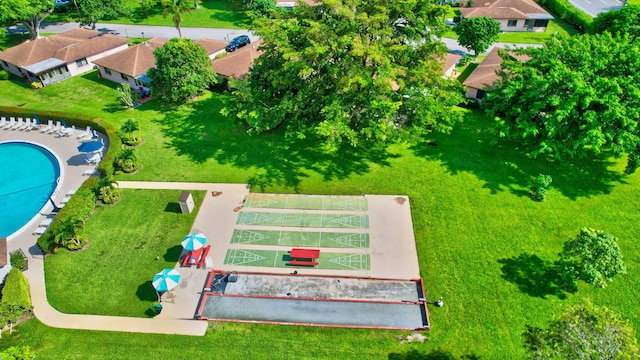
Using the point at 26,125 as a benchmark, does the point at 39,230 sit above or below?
below

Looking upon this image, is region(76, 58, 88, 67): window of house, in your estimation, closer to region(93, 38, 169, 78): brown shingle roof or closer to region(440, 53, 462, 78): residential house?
region(93, 38, 169, 78): brown shingle roof

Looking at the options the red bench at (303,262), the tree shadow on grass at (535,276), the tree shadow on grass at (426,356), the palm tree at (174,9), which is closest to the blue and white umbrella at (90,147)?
the red bench at (303,262)

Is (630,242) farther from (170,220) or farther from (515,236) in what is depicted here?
(170,220)

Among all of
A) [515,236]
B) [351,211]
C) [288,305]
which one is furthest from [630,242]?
[288,305]

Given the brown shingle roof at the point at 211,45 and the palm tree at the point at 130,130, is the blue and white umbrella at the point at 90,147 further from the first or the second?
the brown shingle roof at the point at 211,45

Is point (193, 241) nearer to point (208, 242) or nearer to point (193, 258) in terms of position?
point (193, 258)

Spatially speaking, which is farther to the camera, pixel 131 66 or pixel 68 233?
pixel 131 66

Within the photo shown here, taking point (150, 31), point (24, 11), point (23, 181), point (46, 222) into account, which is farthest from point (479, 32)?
point (24, 11)
